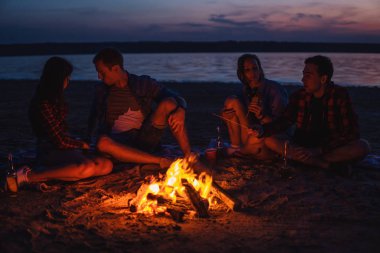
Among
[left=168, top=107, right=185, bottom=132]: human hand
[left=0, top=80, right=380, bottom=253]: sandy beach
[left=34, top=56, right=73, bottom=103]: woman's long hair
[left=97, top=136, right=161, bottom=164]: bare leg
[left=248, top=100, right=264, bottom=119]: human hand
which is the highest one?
[left=34, top=56, right=73, bottom=103]: woman's long hair

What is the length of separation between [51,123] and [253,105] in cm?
234

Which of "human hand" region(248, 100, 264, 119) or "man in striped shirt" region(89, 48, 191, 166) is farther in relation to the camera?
"human hand" region(248, 100, 264, 119)

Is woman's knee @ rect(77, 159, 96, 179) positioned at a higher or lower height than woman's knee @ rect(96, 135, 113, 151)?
lower

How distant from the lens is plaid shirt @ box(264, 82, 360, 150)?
4859mm

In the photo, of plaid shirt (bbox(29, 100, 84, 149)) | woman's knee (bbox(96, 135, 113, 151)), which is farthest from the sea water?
plaid shirt (bbox(29, 100, 84, 149))

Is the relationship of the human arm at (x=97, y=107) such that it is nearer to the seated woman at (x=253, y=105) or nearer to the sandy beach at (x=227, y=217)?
the sandy beach at (x=227, y=217)

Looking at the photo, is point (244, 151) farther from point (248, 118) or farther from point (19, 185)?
point (19, 185)

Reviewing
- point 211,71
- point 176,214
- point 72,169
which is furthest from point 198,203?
point 211,71

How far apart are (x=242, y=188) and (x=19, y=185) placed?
92.9 inches

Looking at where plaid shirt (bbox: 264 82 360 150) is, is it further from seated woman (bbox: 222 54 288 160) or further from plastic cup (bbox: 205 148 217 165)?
plastic cup (bbox: 205 148 217 165)

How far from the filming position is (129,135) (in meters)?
5.37

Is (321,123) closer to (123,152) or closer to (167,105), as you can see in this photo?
(167,105)

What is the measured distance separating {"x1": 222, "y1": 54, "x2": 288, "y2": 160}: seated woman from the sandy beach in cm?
26

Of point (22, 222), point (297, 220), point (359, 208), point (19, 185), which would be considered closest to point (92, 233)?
point (22, 222)
